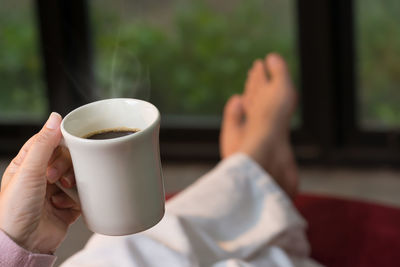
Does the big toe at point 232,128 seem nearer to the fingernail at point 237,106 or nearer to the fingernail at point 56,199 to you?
the fingernail at point 237,106

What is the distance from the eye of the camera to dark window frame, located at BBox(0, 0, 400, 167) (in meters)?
1.82

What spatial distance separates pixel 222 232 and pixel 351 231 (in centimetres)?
30

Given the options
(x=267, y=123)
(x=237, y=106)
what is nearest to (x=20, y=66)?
(x=237, y=106)

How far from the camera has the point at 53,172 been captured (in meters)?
0.75

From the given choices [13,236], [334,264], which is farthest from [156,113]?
[334,264]

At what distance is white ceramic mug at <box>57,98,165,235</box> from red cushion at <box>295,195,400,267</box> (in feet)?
1.86

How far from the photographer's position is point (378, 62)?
1847mm

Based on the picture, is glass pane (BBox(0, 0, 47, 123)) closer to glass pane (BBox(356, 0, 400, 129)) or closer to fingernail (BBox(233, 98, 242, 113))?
fingernail (BBox(233, 98, 242, 113))

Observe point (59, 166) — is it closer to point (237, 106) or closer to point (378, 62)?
point (237, 106)

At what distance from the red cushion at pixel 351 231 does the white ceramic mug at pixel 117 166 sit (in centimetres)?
57

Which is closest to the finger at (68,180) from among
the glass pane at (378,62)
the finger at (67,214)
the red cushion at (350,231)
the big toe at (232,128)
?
the finger at (67,214)

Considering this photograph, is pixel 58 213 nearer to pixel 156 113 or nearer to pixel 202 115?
pixel 156 113

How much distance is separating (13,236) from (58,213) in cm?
10

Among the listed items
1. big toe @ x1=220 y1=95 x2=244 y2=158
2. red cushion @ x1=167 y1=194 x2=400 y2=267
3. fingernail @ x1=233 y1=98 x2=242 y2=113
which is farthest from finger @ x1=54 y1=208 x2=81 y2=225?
fingernail @ x1=233 y1=98 x2=242 y2=113
